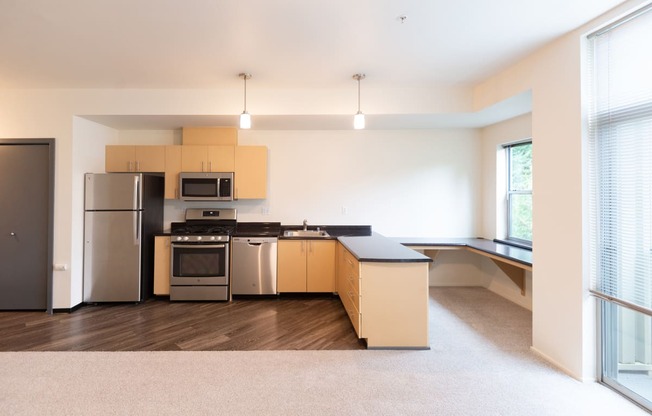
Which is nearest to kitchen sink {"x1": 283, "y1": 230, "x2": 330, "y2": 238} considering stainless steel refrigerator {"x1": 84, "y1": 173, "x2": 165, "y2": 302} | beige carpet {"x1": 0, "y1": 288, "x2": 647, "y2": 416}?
beige carpet {"x1": 0, "y1": 288, "x2": 647, "y2": 416}

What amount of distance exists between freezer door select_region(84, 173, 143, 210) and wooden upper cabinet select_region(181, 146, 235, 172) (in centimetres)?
63

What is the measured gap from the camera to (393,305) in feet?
8.70

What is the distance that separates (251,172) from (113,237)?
1919 millimetres

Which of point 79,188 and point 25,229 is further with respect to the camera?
point 79,188

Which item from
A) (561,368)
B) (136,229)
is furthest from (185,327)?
(561,368)

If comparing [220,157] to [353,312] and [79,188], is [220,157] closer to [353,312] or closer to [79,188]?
[79,188]

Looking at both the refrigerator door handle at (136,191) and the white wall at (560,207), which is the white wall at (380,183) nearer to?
the refrigerator door handle at (136,191)

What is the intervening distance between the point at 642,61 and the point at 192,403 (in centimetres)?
369

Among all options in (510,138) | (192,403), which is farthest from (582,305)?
(192,403)

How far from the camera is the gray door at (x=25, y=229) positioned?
357cm

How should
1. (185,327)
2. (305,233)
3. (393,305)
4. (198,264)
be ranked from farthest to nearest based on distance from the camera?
(305,233)
(198,264)
(185,327)
(393,305)

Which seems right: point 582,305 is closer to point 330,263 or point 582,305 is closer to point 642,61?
point 642,61

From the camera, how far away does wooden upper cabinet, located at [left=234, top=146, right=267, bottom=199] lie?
13.6ft

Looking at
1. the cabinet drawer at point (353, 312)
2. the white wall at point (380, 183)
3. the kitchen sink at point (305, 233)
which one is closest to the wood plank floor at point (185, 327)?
the cabinet drawer at point (353, 312)
